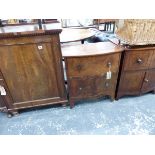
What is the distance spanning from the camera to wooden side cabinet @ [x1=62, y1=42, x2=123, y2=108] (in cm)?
143

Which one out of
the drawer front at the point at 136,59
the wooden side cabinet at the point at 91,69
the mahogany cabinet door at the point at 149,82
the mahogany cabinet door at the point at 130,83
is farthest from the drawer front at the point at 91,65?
the mahogany cabinet door at the point at 149,82

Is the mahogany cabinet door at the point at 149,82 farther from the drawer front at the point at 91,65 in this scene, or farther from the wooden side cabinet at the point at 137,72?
the drawer front at the point at 91,65

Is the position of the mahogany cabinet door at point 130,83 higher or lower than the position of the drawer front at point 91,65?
lower

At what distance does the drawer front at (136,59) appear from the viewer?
4.94ft

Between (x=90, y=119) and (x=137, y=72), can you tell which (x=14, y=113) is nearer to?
(x=90, y=119)

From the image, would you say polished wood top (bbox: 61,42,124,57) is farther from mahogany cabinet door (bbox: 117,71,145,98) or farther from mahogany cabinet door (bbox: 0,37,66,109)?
mahogany cabinet door (bbox: 117,71,145,98)

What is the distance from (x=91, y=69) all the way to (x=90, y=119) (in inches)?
21.7

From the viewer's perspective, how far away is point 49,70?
144 cm

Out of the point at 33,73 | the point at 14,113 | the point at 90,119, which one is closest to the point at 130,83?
the point at 90,119

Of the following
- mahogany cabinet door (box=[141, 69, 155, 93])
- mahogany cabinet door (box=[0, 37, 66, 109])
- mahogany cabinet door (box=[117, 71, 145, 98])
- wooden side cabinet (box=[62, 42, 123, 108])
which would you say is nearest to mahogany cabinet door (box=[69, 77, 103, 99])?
wooden side cabinet (box=[62, 42, 123, 108])

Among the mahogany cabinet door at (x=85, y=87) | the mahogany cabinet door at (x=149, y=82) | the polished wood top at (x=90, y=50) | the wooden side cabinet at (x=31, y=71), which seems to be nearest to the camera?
the wooden side cabinet at (x=31, y=71)

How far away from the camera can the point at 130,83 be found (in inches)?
68.1
